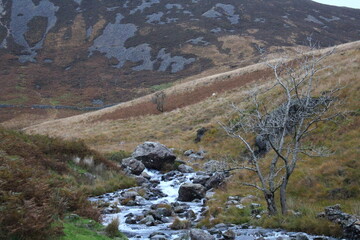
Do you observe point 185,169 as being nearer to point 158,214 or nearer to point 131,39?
point 158,214

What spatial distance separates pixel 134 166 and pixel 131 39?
100902 millimetres

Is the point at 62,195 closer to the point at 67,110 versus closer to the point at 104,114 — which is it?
the point at 104,114

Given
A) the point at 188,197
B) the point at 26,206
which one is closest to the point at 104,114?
the point at 188,197

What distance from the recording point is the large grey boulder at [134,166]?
63.8ft

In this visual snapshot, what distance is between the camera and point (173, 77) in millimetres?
90688

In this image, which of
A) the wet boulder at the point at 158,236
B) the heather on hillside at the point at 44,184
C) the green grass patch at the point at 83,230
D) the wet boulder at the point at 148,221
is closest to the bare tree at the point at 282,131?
the wet boulder at the point at 158,236

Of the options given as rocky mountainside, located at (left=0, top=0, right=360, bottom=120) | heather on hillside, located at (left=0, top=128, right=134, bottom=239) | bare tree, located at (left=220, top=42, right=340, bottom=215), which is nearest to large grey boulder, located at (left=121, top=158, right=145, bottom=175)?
heather on hillside, located at (left=0, top=128, right=134, bottom=239)

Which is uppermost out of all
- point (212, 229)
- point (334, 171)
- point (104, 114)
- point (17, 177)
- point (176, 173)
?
point (17, 177)

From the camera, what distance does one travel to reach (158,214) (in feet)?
37.8

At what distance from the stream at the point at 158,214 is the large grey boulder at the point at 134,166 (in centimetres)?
183

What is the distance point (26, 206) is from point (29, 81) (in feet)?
314

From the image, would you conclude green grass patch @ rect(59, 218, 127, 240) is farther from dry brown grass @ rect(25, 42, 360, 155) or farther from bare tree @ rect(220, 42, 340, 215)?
dry brown grass @ rect(25, 42, 360, 155)

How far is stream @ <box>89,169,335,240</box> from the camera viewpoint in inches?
364

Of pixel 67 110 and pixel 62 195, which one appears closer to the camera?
pixel 62 195
